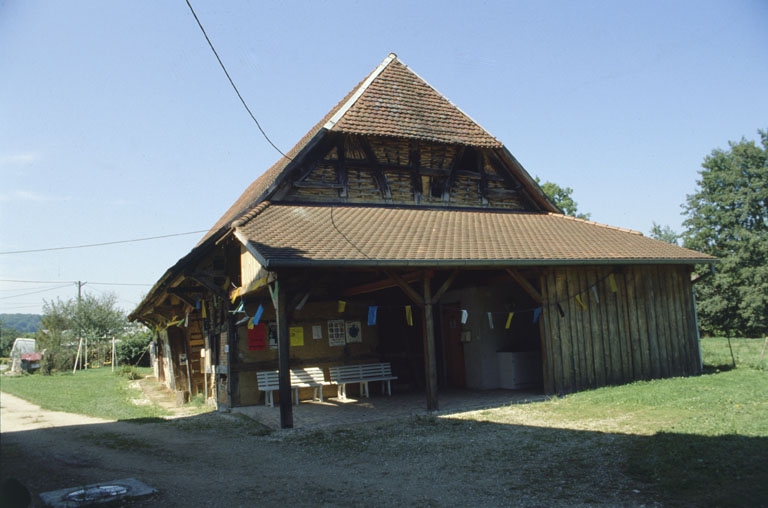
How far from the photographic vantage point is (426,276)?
32.6 feet

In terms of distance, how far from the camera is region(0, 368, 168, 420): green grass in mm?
12542

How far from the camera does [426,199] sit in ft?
44.6

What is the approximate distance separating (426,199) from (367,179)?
1484 mm

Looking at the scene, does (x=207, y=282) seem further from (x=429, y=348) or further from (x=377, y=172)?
(x=429, y=348)

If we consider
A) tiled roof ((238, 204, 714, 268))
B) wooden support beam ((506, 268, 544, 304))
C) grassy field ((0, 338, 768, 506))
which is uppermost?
tiled roof ((238, 204, 714, 268))

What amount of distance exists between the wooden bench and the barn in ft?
0.51

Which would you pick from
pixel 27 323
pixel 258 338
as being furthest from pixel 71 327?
pixel 258 338

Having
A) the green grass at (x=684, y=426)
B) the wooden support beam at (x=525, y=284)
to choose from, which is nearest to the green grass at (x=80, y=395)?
the wooden support beam at (x=525, y=284)

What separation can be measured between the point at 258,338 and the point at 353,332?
219 centimetres

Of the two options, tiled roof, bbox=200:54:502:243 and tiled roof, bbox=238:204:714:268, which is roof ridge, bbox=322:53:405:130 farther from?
tiled roof, bbox=238:204:714:268

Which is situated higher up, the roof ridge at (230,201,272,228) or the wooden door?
the roof ridge at (230,201,272,228)

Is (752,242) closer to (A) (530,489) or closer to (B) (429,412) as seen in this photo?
(B) (429,412)

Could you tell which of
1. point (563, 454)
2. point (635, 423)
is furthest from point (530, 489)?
point (635, 423)

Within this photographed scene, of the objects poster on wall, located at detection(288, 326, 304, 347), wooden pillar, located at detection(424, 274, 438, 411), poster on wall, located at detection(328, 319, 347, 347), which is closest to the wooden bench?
poster on wall, located at detection(328, 319, 347, 347)
